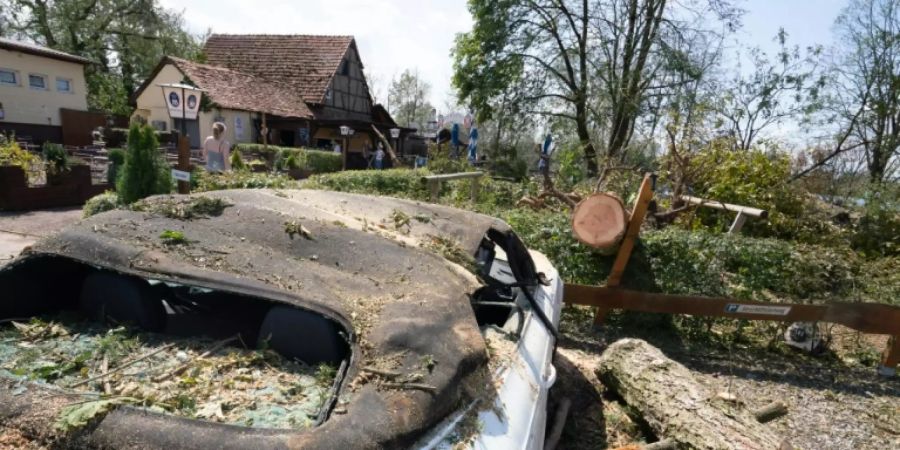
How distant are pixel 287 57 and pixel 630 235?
27770mm

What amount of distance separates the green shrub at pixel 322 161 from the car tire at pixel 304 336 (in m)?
16.8

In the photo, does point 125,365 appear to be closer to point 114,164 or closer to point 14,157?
point 14,157

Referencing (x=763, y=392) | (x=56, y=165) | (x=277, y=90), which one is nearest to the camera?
(x=763, y=392)

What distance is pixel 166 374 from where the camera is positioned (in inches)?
68.8

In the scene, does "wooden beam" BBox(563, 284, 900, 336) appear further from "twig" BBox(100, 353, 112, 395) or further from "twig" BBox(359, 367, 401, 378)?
"twig" BBox(100, 353, 112, 395)

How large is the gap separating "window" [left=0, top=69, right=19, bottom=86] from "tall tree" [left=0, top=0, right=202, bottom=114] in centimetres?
919

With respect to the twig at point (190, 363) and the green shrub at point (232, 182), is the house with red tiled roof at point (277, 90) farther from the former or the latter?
the twig at point (190, 363)

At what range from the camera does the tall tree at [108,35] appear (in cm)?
2997

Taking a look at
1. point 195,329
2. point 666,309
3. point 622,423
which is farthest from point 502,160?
point 195,329

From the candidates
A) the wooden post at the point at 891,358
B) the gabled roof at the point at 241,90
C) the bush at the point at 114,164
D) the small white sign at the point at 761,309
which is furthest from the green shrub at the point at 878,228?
the gabled roof at the point at 241,90

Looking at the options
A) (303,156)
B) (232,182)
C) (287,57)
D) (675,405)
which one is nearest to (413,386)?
(675,405)

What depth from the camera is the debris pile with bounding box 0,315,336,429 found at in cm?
155

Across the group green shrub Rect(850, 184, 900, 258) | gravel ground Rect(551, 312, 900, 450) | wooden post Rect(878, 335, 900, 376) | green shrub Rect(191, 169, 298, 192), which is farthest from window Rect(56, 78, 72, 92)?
green shrub Rect(850, 184, 900, 258)

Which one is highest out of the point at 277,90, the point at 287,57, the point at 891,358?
the point at 287,57
